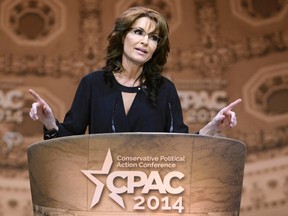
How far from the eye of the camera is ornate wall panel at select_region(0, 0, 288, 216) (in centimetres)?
315

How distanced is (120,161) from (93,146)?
5cm

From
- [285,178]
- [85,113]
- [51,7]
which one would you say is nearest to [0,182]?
[51,7]

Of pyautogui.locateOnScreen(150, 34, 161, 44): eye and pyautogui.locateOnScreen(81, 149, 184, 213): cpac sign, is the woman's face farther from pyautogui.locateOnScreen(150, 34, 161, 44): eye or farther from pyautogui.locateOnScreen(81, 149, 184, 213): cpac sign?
pyautogui.locateOnScreen(81, 149, 184, 213): cpac sign

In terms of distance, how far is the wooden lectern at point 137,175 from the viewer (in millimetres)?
903

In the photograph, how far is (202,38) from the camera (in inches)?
131

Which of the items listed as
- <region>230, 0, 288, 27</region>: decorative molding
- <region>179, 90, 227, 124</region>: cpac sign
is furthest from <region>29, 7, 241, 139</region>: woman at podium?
<region>230, 0, 288, 27</region>: decorative molding

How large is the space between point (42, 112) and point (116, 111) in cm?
16

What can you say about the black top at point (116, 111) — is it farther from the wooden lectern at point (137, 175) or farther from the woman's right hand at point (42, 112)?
the wooden lectern at point (137, 175)

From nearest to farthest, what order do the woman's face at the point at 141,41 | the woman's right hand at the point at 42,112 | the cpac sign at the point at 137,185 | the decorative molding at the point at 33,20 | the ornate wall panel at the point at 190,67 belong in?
the cpac sign at the point at 137,185
the woman's right hand at the point at 42,112
the woman's face at the point at 141,41
the ornate wall panel at the point at 190,67
the decorative molding at the point at 33,20

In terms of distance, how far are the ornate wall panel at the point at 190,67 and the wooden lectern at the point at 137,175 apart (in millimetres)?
2232

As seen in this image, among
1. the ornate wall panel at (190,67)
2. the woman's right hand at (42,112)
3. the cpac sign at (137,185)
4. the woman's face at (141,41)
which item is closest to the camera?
the cpac sign at (137,185)

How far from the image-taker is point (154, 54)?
131cm

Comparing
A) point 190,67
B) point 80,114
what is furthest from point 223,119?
point 190,67

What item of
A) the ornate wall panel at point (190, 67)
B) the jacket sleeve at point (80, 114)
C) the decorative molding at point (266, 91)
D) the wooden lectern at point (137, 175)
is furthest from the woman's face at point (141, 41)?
the decorative molding at point (266, 91)
